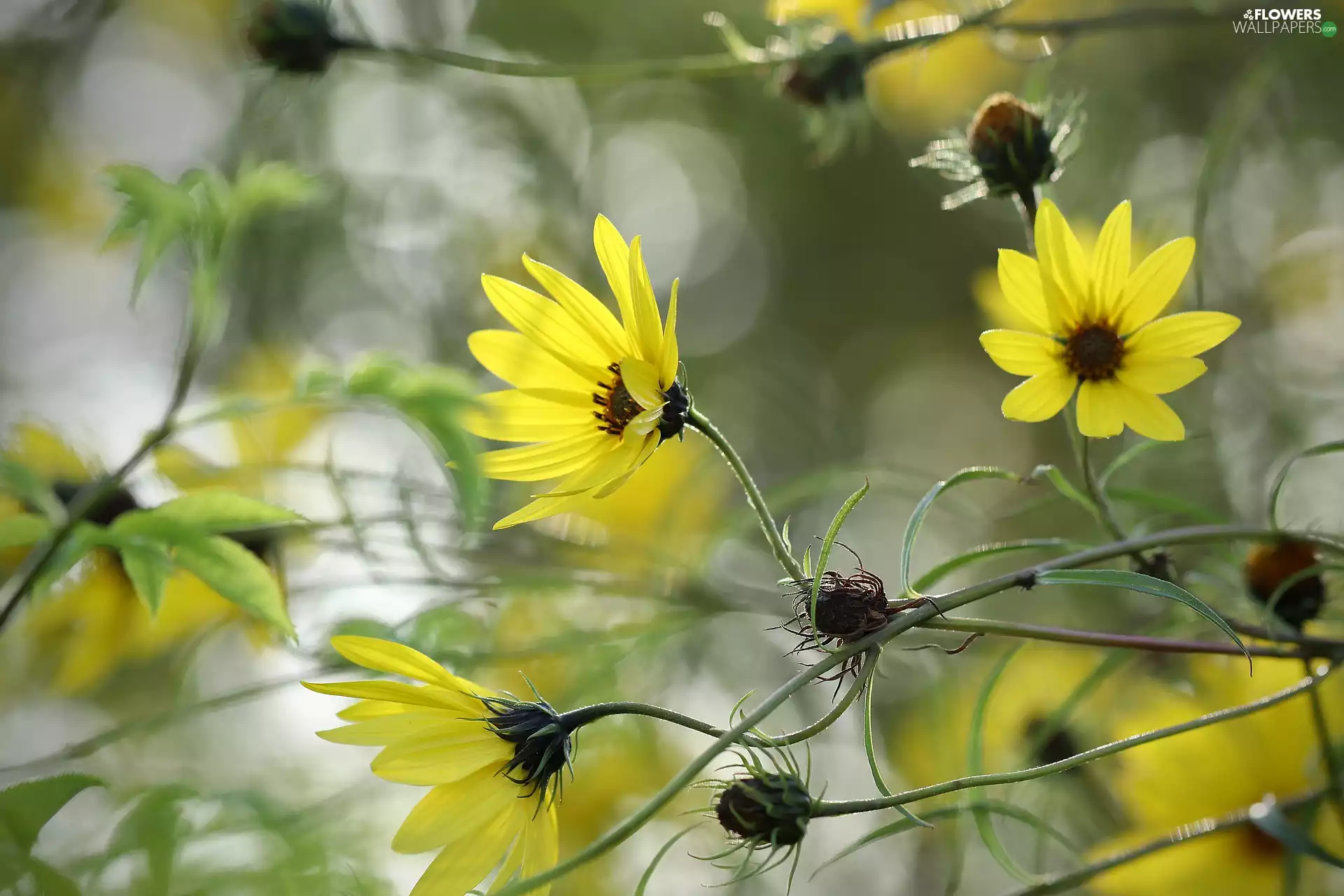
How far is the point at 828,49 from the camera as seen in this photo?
0.67 meters

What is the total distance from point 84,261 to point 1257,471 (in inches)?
89.1

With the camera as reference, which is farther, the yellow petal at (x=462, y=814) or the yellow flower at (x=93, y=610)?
the yellow flower at (x=93, y=610)

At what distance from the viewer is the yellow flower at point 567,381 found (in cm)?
50

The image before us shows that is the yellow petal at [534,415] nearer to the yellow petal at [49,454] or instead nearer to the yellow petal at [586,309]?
the yellow petal at [586,309]

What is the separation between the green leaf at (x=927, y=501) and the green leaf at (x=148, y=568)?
33cm

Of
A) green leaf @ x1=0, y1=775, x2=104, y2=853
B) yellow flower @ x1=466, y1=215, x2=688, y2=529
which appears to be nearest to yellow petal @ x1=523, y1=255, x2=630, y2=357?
yellow flower @ x1=466, y1=215, x2=688, y2=529

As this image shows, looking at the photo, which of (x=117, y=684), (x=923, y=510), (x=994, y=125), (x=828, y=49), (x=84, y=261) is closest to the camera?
(x=923, y=510)

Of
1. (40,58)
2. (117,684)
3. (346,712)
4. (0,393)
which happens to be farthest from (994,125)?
(40,58)

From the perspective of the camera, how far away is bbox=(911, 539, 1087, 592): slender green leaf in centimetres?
46

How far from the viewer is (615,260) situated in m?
0.49

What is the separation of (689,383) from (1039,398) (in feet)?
1.29

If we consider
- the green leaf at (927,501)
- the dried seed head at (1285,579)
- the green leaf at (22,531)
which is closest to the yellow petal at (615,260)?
the green leaf at (927,501)

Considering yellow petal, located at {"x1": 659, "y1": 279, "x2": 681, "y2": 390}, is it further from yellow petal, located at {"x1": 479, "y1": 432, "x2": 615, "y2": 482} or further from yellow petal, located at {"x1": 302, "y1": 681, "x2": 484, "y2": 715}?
yellow petal, located at {"x1": 302, "y1": 681, "x2": 484, "y2": 715}

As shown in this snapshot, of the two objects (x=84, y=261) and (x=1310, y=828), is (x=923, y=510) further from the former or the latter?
(x=84, y=261)
